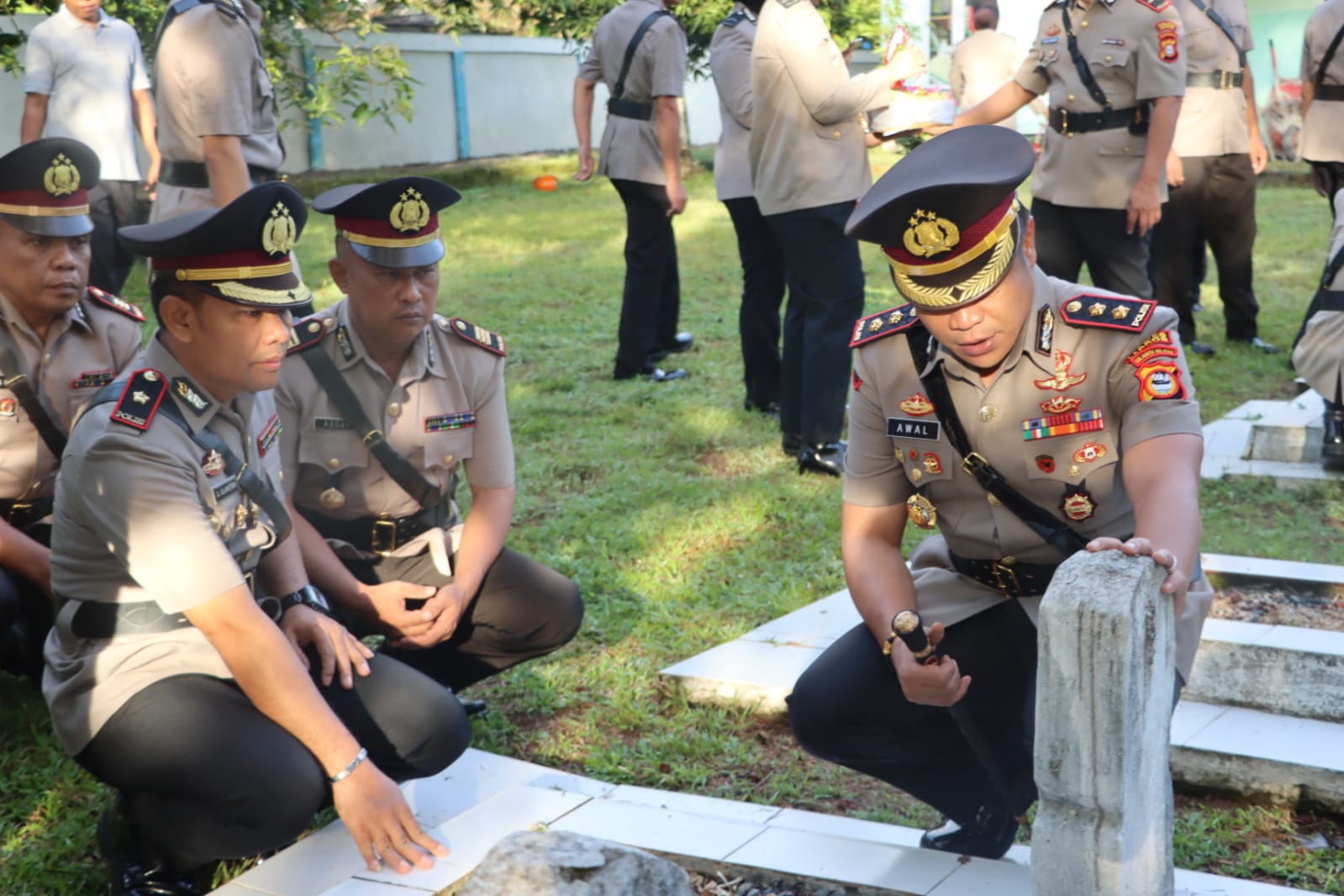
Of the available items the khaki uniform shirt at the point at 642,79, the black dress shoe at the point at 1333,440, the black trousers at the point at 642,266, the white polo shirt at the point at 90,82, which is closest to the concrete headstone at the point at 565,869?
the black dress shoe at the point at 1333,440

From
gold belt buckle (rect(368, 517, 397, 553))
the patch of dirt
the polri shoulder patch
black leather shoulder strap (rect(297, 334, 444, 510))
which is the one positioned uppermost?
the polri shoulder patch

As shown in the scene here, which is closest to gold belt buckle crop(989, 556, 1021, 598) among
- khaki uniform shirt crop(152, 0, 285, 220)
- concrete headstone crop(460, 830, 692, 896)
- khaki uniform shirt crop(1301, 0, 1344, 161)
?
concrete headstone crop(460, 830, 692, 896)

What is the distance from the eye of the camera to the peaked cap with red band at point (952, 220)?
2.34 m

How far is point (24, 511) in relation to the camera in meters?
3.47

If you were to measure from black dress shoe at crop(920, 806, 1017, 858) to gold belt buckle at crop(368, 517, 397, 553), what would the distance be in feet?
4.76

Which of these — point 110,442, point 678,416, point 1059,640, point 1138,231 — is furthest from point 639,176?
point 1059,640

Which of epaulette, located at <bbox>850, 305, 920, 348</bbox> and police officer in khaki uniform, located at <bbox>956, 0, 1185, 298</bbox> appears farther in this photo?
police officer in khaki uniform, located at <bbox>956, 0, 1185, 298</bbox>

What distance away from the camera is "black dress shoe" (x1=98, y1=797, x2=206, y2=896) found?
272 cm

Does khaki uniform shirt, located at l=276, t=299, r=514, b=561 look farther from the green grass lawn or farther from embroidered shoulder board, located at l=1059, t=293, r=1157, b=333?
embroidered shoulder board, located at l=1059, t=293, r=1157, b=333

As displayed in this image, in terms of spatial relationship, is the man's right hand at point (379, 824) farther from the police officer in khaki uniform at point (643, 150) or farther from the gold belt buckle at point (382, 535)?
the police officer in khaki uniform at point (643, 150)

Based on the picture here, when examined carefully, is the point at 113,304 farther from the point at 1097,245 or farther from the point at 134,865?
the point at 1097,245

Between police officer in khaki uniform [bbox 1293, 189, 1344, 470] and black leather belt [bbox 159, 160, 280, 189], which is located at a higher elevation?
black leather belt [bbox 159, 160, 280, 189]

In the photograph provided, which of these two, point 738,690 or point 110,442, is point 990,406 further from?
point 110,442

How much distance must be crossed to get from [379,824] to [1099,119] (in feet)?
13.9
